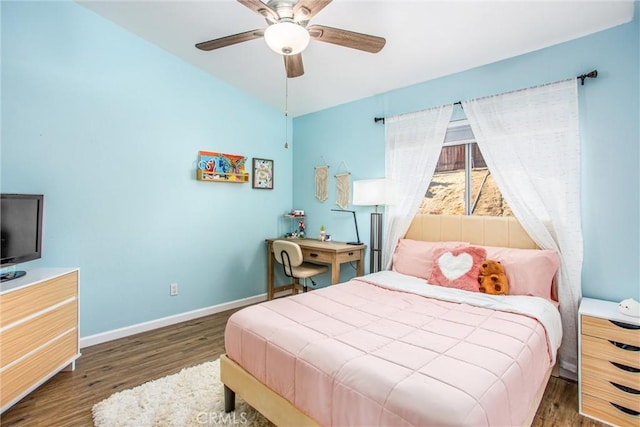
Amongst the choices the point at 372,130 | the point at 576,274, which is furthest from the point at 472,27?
the point at 576,274

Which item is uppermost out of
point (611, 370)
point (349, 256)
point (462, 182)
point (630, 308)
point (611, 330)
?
point (462, 182)

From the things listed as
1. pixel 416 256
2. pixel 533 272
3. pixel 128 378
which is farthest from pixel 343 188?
pixel 128 378

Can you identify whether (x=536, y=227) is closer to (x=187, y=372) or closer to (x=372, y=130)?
(x=372, y=130)

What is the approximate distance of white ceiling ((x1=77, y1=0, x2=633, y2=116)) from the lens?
2.14 meters

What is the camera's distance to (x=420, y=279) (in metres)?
2.71

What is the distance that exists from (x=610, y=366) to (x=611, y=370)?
0.02 metres

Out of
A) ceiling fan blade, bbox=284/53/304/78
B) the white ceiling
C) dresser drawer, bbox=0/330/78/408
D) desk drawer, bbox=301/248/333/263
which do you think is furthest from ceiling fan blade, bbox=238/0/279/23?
dresser drawer, bbox=0/330/78/408

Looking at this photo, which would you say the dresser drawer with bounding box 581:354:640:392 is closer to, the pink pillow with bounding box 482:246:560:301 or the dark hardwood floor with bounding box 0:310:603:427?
the dark hardwood floor with bounding box 0:310:603:427

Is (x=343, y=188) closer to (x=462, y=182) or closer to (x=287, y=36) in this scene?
(x=462, y=182)

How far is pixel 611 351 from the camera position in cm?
183

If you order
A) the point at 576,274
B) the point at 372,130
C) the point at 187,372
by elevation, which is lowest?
the point at 187,372

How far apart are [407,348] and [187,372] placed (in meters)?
1.77

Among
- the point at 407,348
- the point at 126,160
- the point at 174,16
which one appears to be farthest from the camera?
the point at 126,160

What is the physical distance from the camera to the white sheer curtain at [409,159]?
3012 millimetres
